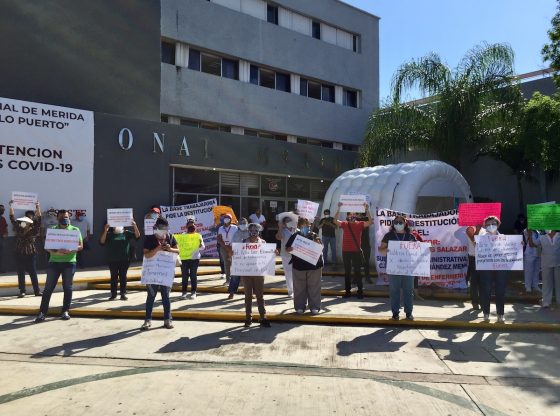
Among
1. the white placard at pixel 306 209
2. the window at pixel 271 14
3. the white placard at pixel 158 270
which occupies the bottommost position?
the white placard at pixel 158 270

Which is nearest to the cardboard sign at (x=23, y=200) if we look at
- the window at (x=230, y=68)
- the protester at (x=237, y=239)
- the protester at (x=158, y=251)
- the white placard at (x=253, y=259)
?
the protester at (x=237, y=239)

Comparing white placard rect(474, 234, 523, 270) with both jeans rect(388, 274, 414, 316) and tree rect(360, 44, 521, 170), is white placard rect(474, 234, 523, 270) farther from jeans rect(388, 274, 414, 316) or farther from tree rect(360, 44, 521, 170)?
tree rect(360, 44, 521, 170)

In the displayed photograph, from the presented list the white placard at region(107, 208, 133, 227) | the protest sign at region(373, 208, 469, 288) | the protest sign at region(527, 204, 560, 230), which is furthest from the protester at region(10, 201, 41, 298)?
the protest sign at region(527, 204, 560, 230)

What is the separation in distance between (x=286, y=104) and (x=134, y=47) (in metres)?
8.78

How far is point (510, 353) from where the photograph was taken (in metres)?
6.57

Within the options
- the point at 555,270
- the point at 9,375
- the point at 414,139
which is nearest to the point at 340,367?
the point at 9,375

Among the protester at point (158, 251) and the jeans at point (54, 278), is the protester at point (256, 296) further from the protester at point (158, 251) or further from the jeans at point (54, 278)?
the jeans at point (54, 278)

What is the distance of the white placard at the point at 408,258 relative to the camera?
26.4 ft

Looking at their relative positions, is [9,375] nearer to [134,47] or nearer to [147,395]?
[147,395]

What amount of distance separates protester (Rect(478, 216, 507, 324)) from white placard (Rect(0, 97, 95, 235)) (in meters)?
11.3

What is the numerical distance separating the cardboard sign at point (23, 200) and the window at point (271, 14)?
1522 cm

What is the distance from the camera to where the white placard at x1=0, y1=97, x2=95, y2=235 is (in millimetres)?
13320

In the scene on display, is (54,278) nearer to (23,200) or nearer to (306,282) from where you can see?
(23,200)

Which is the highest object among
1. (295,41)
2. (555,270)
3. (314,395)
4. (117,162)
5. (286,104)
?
(295,41)
